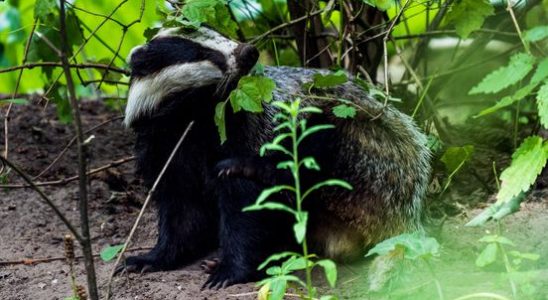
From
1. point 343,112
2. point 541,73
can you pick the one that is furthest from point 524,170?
point 343,112

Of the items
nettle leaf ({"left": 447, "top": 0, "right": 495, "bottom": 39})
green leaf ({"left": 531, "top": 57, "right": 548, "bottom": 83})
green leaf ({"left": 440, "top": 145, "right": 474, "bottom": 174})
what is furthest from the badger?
green leaf ({"left": 531, "top": 57, "right": 548, "bottom": 83})

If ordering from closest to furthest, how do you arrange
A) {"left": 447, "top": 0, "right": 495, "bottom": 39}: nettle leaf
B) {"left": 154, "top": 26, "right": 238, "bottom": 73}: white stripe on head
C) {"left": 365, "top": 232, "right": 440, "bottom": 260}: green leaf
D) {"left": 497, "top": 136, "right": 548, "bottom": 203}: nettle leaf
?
{"left": 365, "top": 232, "right": 440, "bottom": 260}: green leaf, {"left": 497, "top": 136, "right": 548, "bottom": 203}: nettle leaf, {"left": 154, "top": 26, "right": 238, "bottom": 73}: white stripe on head, {"left": 447, "top": 0, "right": 495, "bottom": 39}: nettle leaf

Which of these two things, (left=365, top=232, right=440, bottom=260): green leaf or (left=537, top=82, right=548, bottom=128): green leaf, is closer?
(left=365, top=232, right=440, bottom=260): green leaf

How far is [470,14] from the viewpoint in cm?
493

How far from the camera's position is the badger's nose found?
14.4ft

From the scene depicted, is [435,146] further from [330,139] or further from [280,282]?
[280,282]

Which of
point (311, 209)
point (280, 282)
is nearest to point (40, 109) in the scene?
point (311, 209)

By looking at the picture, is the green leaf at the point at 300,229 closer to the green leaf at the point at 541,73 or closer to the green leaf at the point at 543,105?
the green leaf at the point at 543,105

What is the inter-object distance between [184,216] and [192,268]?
311 millimetres

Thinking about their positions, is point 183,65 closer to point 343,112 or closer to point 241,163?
point 241,163

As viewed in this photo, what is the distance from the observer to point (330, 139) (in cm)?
477

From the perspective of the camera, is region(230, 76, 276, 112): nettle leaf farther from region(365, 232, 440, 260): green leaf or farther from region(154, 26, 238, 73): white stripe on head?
region(365, 232, 440, 260): green leaf

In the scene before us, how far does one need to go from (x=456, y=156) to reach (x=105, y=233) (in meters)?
2.21

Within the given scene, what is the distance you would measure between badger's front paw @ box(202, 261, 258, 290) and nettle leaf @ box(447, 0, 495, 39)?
5.94ft
